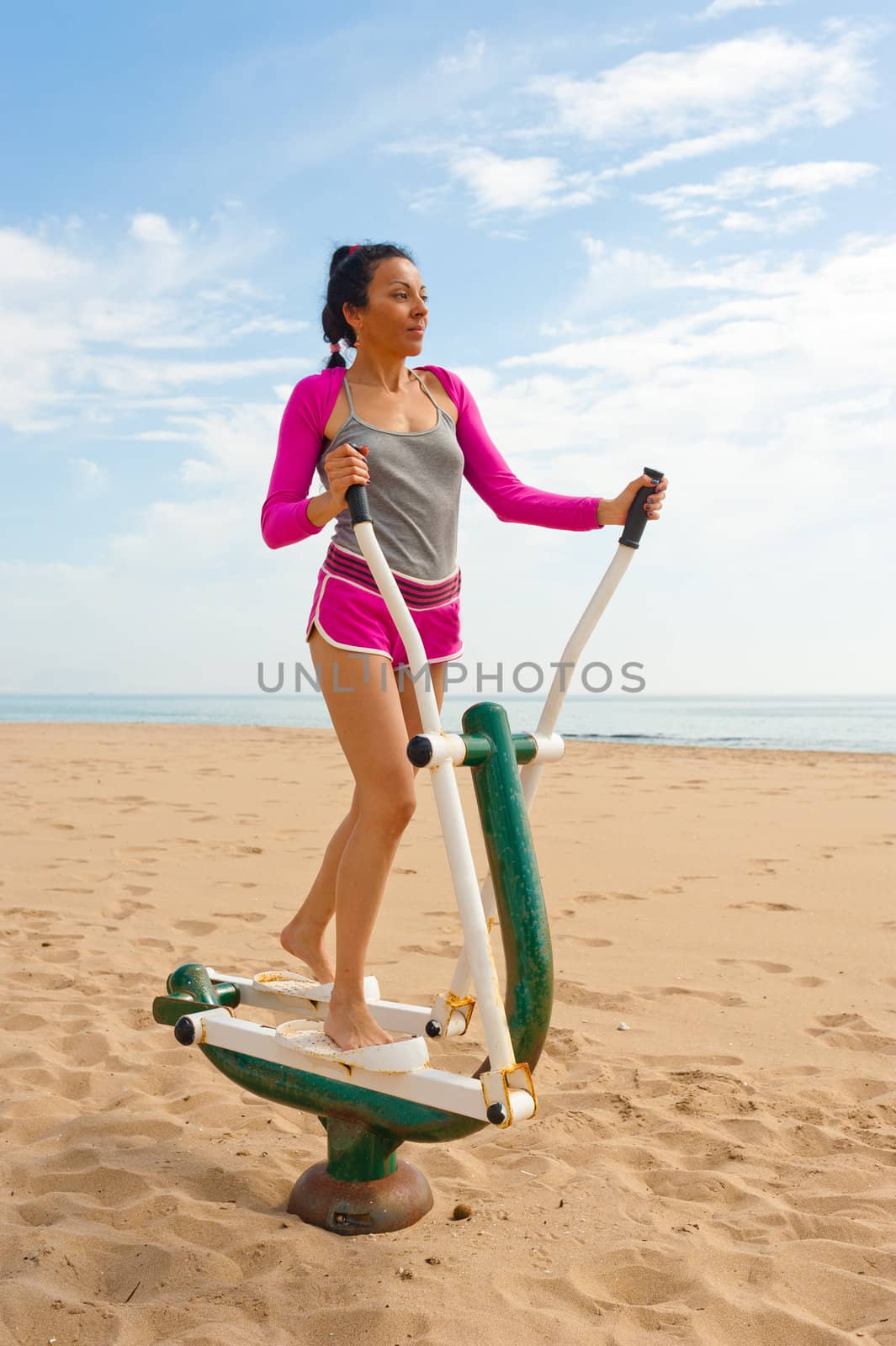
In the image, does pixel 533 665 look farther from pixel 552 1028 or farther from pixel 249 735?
pixel 249 735

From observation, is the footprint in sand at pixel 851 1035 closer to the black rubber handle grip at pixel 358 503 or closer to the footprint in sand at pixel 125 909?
the black rubber handle grip at pixel 358 503

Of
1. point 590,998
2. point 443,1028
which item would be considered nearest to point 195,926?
point 590,998

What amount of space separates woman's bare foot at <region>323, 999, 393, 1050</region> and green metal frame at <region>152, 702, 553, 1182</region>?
0.09 meters

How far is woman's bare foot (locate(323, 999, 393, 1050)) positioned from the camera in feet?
7.54

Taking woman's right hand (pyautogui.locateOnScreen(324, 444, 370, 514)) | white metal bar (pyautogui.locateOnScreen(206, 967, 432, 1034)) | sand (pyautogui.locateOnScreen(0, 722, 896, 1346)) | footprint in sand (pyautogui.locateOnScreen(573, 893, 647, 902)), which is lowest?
sand (pyautogui.locateOnScreen(0, 722, 896, 1346))

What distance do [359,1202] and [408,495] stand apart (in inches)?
59.6

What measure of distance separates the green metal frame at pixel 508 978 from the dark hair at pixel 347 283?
1075 millimetres

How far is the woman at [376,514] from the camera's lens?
7.64 ft

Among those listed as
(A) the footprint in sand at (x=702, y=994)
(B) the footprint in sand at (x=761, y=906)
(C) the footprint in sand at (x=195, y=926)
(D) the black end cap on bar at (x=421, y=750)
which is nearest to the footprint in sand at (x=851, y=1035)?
(A) the footprint in sand at (x=702, y=994)

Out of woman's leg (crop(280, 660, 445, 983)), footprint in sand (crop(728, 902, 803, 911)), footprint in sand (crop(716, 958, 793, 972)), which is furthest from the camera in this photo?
footprint in sand (crop(728, 902, 803, 911))

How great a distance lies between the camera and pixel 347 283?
263 cm

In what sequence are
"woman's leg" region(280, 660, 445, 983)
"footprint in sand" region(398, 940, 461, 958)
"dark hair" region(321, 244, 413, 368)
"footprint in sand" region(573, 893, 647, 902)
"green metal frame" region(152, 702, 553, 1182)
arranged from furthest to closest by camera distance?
1. "footprint in sand" region(573, 893, 647, 902)
2. "footprint in sand" region(398, 940, 461, 958)
3. "woman's leg" region(280, 660, 445, 983)
4. "dark hair" region(321, 244, 413, 368)
5. "green metal frame" region(152, 702, 553, 1182)

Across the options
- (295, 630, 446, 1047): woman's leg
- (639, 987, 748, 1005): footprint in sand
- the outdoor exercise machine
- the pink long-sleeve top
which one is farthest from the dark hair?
(639, 987, 748, 1005): footprint in sand

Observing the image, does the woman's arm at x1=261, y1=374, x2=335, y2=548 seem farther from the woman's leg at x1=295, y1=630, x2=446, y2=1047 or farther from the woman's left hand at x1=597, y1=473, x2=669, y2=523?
the woman's left hand at x1=597, y1=473, x2=669, y2=523
